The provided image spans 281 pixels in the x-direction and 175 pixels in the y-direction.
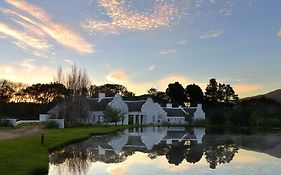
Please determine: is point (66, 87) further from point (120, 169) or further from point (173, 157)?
point (120, 169)

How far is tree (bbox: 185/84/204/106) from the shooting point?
10394cm

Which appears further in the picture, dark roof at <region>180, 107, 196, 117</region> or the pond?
dark roof at <region>180, 107, 196, 117</region>

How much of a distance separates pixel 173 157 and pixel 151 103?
189 feet

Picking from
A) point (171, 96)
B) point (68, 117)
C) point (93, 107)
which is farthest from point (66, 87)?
point (171, 96)

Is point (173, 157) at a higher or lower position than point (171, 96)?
lower

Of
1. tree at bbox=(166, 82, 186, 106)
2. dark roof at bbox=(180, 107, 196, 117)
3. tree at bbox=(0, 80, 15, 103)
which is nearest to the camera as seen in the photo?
tree at bbox=(0, 80, 15, 103)

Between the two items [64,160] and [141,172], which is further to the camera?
[64,160]

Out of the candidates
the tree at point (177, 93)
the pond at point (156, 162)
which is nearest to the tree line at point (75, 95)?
the tree at point (177, 93)

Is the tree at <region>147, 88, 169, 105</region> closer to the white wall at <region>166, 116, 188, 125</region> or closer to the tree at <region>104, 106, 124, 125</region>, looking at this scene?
the white wall at <region>166, 116, 188, 125</region>

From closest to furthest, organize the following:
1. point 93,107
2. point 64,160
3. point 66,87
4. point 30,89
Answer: point 64,160, point 66,87, point 93,107, point 30,89

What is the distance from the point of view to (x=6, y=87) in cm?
7956

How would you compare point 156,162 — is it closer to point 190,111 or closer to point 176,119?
point 176,119

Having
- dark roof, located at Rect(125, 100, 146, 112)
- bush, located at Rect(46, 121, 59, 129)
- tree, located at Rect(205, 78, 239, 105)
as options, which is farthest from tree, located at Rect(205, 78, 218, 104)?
bush, located at Rect(46, 121, 59, 129)

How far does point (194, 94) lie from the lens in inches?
4097
